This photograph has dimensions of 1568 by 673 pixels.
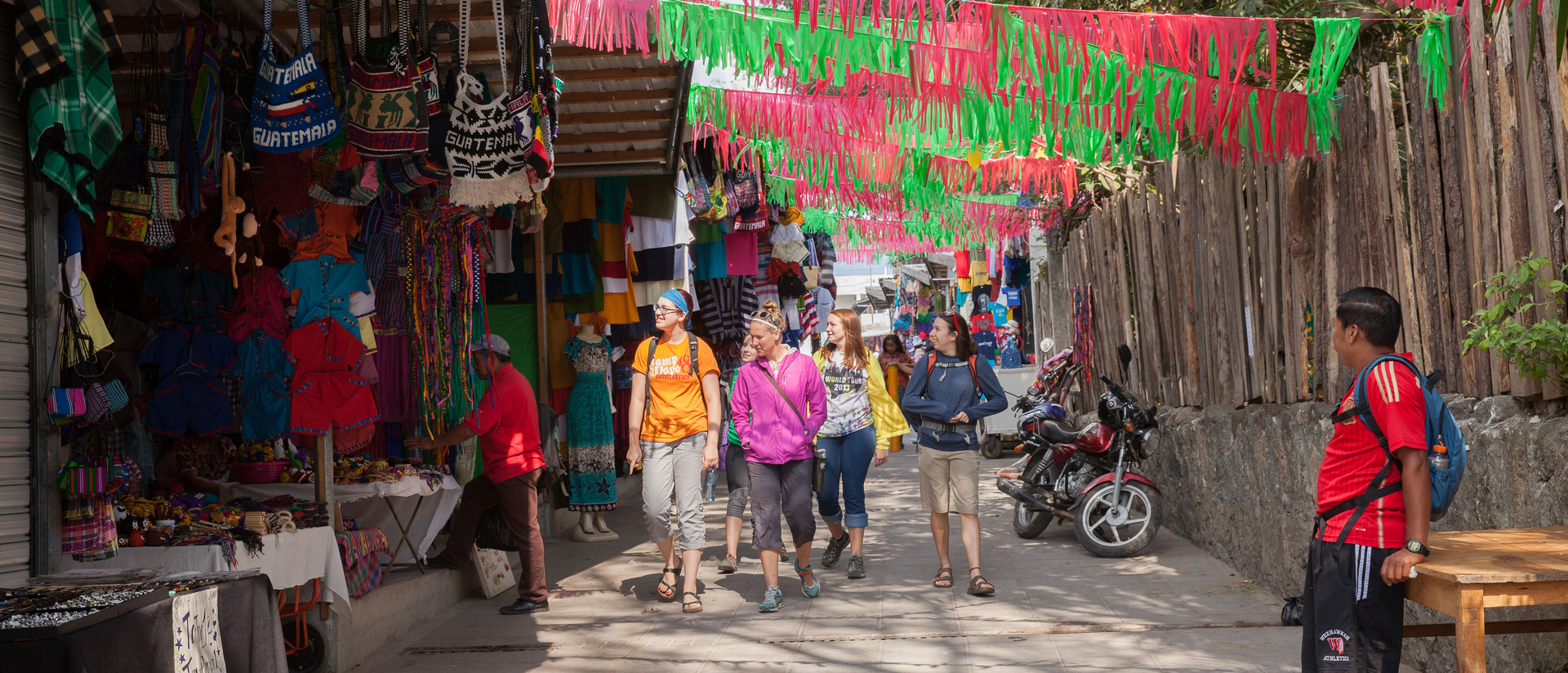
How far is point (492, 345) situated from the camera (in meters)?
6.91

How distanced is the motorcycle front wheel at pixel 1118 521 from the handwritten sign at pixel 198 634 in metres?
5.97

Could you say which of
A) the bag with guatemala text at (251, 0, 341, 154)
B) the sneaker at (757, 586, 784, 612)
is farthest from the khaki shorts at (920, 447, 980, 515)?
the bag with guatemala text at (251, 0, 341, 154)

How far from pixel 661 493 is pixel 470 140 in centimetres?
266

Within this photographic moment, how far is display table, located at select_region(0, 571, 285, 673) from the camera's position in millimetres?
2668

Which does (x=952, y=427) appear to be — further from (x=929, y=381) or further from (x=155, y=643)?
(x=155, y=643)

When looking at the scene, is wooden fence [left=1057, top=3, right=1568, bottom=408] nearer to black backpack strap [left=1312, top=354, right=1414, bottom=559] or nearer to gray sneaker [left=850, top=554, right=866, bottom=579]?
black backpack strap [left=1312, top=354, right=1414, bottom=559]

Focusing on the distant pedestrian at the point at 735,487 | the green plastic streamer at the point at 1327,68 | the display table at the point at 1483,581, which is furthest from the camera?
the distant pedestrian at the point at 735,487

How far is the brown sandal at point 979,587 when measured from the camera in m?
6.66

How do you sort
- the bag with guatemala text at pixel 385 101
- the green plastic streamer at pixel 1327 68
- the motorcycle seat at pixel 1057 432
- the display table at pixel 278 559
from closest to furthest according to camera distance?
1. the display table at pixel 278 559
2. the bag with guatemala text at pixel 385 101
3. the green plastic streamer at pixel 1327 68
4. the motorcycle seat at pixel 1057 432

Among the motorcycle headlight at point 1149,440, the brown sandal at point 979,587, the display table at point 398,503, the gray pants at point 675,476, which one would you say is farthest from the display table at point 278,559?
the motorcycle headlight at point 1149,440

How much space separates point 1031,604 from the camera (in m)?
6.46

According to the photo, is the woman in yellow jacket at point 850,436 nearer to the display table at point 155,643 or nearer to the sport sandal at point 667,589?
the sport sandal at point 667,589

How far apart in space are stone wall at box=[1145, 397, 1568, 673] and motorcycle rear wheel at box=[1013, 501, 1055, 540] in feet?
3.36

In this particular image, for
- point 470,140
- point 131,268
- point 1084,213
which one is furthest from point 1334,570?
point 1084,213
